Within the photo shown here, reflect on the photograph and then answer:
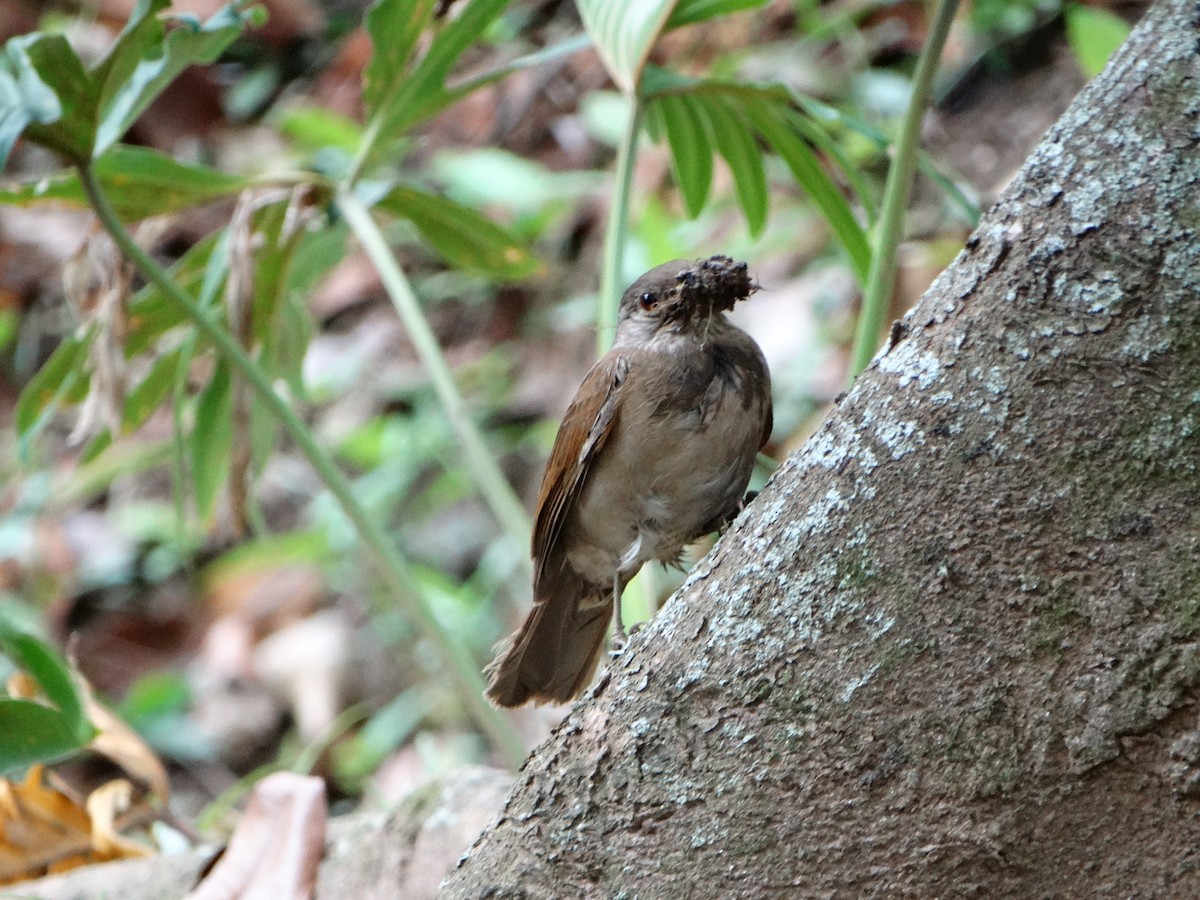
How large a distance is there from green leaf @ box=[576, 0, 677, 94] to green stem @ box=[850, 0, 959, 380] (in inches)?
20.0

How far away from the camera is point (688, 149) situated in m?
3.16

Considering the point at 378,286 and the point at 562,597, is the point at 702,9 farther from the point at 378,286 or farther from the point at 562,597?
the point at 378,286

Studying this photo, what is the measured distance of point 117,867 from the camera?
288 centimetres

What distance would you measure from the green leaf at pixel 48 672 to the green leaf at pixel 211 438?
0.84 m

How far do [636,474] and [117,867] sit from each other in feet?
4.98

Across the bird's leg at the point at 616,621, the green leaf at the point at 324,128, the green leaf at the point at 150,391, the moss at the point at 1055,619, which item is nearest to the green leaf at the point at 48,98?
the green leaf at the point at 150,391

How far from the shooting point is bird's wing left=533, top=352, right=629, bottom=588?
7.75 ft

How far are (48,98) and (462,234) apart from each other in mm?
1247

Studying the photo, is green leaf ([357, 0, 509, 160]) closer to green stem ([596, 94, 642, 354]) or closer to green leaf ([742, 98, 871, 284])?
green stem ([596, 94, 642, 354])

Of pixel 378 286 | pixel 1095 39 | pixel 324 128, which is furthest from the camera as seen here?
pixel 378 286

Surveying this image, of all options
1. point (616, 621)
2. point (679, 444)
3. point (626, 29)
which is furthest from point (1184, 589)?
point (626, 29)

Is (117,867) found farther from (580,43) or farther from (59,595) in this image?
(59,595)

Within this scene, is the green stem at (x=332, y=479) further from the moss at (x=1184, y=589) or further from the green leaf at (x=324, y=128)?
the green leaf at (x=324, y=128)

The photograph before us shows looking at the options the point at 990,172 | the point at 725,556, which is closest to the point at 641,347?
the point at 725,556
